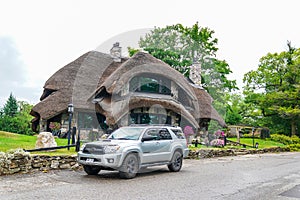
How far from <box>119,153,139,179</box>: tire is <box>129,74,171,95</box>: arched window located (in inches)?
556

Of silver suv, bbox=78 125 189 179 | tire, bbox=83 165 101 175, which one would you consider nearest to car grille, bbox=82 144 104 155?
silver suv, bbox=78 125 189 179

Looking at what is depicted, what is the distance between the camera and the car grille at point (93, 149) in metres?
9.38

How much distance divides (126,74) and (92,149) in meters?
12.7

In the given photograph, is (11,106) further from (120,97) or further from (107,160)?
(107,160)

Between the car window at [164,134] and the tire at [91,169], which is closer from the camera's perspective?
the tire at [91,169]

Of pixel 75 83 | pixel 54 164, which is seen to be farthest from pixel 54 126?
pixel 54 164

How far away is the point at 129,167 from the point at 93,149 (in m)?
1.26

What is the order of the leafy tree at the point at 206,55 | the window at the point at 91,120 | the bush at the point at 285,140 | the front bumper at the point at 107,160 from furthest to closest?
the leafy tree at the point at 206,55 < the bush at the point at 285,140 < the window at the point at 91,120 < the front bumper at the point at 107,160

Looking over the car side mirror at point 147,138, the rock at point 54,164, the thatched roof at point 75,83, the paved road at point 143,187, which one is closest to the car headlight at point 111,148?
the paved road at point 143,187

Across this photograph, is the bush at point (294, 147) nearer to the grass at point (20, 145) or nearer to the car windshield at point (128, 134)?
the grass at point (20, 145)

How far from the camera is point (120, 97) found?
22062 mm

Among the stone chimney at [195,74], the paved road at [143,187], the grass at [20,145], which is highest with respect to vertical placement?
the stone chimney at [195,74]

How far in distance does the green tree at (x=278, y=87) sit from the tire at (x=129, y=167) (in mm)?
31895

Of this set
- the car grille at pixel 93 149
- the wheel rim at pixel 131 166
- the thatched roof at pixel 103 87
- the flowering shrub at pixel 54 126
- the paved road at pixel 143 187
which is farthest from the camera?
the flowering shrub at pixel 54 126
